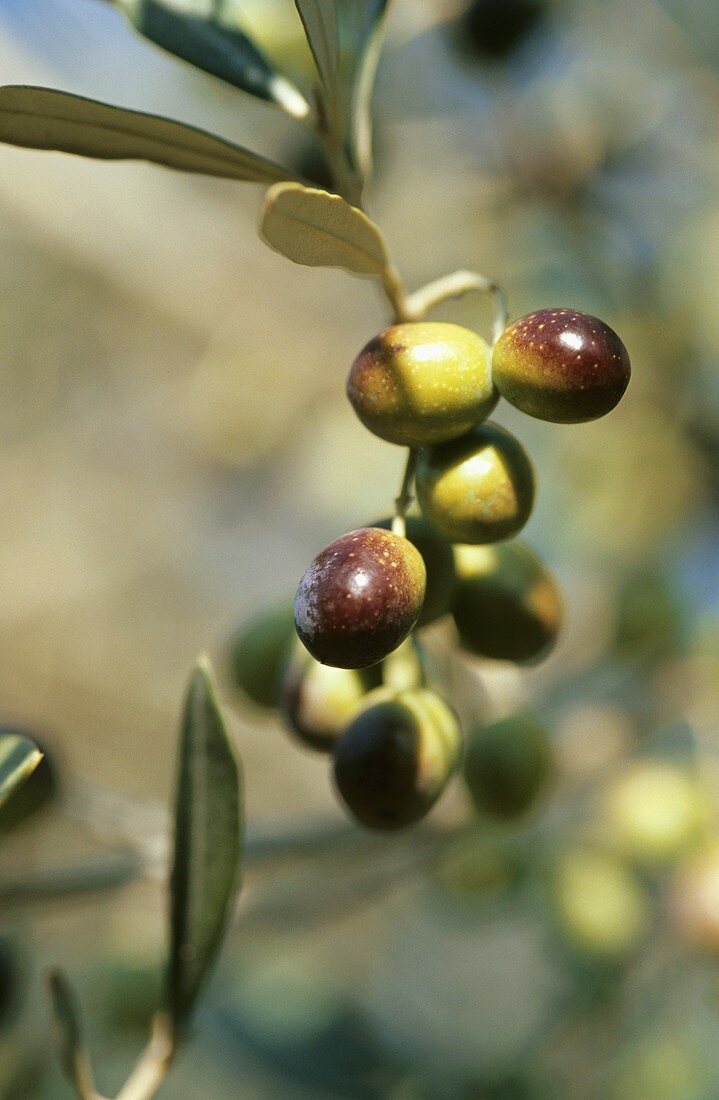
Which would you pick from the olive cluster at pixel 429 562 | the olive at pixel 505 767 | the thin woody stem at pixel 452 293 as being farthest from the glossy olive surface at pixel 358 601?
the olive at pixel 505 767

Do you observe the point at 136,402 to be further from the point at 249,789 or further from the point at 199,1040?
the point at 199,1040

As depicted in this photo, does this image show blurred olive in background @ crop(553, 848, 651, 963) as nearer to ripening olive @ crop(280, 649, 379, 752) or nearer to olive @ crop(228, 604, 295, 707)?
olive @ crop(228, 604, 295, 707)

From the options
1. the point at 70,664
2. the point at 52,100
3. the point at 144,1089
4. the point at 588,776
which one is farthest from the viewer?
the point at 70,664

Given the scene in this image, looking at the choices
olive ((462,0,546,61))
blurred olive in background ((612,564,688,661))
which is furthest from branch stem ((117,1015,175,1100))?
olive ((462,0,546,61))

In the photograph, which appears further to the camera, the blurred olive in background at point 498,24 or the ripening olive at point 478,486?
the blurred olive in background at point 498,24

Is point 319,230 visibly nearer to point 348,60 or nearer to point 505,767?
point 348,60

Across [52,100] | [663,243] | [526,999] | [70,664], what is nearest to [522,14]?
[663,243]

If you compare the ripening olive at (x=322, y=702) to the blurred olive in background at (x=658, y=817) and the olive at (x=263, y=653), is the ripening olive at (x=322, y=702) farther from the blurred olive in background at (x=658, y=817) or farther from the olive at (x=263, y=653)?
the blurred olive in background at (x=658, y=817)
